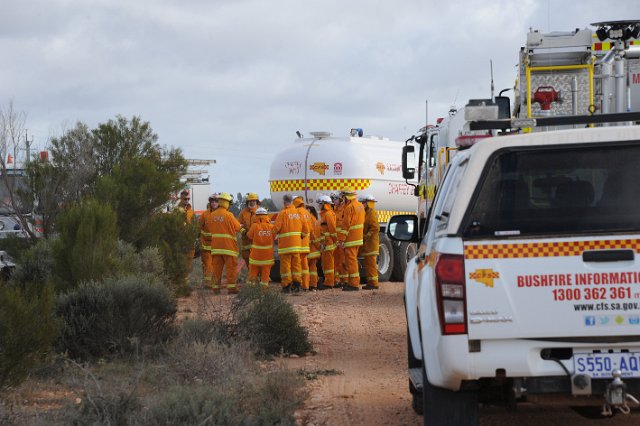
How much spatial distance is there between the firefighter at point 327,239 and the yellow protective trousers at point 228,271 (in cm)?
240

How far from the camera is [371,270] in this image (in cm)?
2188

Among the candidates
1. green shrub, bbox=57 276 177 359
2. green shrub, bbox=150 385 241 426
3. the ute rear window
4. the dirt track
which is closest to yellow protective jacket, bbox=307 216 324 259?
the dirt track

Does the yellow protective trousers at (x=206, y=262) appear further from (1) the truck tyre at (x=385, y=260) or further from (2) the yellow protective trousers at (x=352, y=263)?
(1) the truck tyre at (x=385, y=260)

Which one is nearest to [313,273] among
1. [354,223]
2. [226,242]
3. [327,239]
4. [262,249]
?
[327,239]

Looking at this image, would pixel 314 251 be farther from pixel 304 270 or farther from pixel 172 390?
pixel 172 390

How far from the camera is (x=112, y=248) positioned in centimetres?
1410

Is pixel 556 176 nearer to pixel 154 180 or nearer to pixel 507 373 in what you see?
pixel 507 373

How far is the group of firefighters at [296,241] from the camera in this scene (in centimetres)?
2038

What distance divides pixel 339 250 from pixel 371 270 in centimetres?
91

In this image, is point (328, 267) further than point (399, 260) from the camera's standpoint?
No

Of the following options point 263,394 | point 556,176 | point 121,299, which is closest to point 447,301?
point 556,176

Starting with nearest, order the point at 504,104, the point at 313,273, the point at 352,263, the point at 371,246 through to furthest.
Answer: the point at 504,104 → the point at 352,263 → the point at 371,246 → the point at 313,273

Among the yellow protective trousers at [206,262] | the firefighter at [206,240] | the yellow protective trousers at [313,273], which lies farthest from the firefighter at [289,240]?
the yellow protective trousers at [206,262]

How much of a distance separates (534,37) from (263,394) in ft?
21.1
